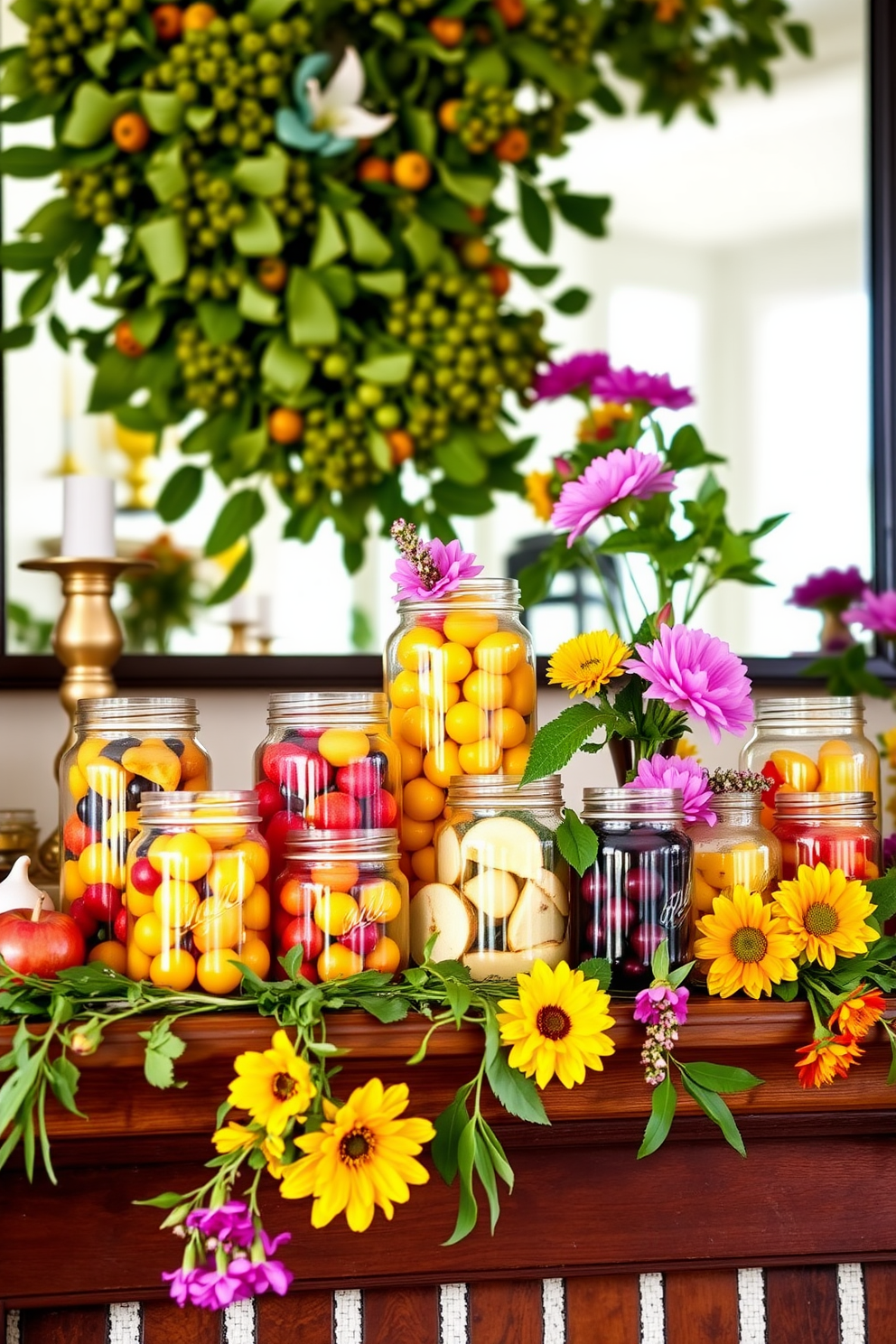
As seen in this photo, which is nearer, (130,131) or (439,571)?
(439,571)

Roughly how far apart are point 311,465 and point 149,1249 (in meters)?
0.78

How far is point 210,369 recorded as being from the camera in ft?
4.24

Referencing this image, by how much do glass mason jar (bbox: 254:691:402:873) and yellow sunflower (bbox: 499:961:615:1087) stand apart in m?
0.16

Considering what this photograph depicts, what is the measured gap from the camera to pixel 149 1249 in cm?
81

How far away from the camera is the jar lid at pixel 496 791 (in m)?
0.81

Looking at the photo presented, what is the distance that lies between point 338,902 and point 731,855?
282 millimetres

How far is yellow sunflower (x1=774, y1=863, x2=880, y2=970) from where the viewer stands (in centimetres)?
80

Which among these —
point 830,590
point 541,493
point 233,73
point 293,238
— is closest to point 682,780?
point 541,493

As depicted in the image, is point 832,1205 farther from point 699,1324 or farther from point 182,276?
point 182,276

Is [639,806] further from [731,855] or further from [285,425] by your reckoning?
[285,425]

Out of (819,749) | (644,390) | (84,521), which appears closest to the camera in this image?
(819,749)

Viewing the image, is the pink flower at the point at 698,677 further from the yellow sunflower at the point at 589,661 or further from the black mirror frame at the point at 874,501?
the black mirror frame at the point at 874,501

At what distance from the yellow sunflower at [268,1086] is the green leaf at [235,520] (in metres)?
0.72

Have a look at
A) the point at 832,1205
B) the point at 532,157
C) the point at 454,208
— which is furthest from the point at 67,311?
the point at 832,1205
